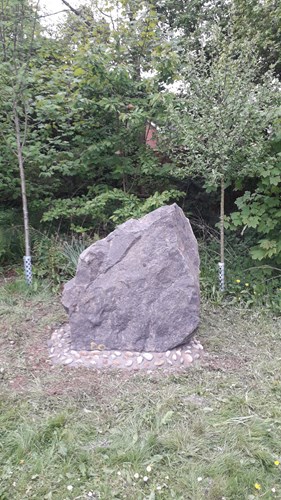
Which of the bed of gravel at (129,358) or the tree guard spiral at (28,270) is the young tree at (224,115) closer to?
the bed of gravel at (129,358)

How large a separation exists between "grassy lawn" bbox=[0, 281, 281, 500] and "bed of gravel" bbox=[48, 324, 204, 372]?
9 cm

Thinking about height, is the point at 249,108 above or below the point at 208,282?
above

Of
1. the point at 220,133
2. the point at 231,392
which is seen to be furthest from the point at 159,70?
the point at 231,392

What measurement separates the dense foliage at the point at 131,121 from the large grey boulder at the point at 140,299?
1.23 meters

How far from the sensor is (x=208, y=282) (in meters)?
4.07

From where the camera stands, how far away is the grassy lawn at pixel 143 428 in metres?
1.70

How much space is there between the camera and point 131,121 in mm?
4023

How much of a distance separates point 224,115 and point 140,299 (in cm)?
197

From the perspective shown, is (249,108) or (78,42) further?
(78,42)

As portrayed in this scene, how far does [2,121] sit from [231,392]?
386 centimetres

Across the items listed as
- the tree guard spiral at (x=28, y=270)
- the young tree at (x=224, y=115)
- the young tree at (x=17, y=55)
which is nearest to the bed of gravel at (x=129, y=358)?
the tree guard spiral at (x=28, y=270)

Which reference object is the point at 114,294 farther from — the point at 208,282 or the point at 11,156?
the point at 11,156

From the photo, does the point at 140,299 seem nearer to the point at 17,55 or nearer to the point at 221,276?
the point at 221,276

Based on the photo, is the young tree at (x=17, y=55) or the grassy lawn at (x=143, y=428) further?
the young tree at (x=17, y=55)
